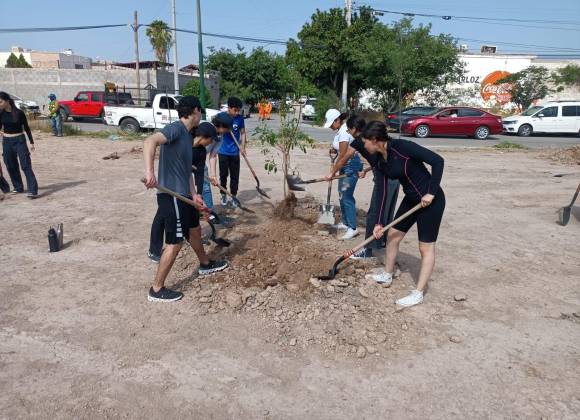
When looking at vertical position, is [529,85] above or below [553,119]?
above

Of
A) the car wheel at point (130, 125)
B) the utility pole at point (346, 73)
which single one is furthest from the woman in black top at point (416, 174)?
the utility pole at point (346, 73)

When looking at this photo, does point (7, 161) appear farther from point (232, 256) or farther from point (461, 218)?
point (461, 218)

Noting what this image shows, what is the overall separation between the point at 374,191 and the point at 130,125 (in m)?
14.6

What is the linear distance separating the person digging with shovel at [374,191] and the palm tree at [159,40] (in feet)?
113

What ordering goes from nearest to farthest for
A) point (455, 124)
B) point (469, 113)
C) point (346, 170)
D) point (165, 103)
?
point (346, 170) < point (165, 103) < point (455, 124) < point (469, 113)

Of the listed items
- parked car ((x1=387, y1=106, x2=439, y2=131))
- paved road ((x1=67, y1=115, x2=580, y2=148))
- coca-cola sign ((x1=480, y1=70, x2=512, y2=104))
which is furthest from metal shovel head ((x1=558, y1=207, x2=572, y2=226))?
coca-cola sign ((x1=480, y1=70, x2=512, y2=104))

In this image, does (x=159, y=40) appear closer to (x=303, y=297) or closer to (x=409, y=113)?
(x=409, y=113)

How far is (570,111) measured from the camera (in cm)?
2027

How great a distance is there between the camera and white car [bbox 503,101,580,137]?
2028 centimetres

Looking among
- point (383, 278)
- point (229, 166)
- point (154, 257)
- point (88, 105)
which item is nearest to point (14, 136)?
point (229, 166)

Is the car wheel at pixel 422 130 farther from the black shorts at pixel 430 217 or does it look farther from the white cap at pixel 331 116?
the black shorts at pixel 430 217

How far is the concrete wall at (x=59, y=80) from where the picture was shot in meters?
27.3

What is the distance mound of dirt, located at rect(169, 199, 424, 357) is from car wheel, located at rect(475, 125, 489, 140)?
16.4 m

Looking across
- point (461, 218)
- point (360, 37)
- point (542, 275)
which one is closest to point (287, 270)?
point (542, 275)
